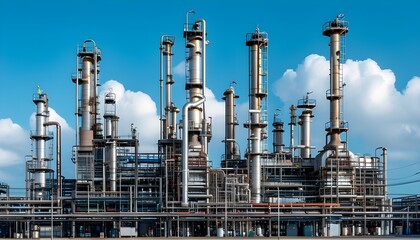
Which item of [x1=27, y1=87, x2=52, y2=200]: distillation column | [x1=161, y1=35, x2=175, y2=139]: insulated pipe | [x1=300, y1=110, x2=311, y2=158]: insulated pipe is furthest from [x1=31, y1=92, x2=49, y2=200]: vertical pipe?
[x1=300, y1=110, x2=311, y2=158]: insulated pipe

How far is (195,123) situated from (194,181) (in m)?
6.46

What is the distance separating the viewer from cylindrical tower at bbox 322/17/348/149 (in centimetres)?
7706

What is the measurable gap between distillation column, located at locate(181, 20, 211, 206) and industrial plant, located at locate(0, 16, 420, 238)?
11 centimetres

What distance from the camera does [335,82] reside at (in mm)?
77688

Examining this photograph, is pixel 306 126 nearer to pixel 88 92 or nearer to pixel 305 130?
pixel 305 130

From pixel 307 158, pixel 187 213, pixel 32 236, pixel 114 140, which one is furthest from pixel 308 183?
pixel 32 236

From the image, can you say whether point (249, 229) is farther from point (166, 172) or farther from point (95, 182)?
point (95, 182)

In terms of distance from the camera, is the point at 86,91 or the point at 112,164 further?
the point at 86,91

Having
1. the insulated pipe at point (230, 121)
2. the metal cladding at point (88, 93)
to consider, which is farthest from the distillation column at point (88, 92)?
the insulated pipe at point (230, 121)

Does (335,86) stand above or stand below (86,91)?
above

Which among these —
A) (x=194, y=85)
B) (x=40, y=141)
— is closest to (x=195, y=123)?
(x=194, y=85)

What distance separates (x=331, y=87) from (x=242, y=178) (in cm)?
1380

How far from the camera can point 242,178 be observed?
75812 millimetres

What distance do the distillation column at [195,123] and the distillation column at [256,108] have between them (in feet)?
15.8
